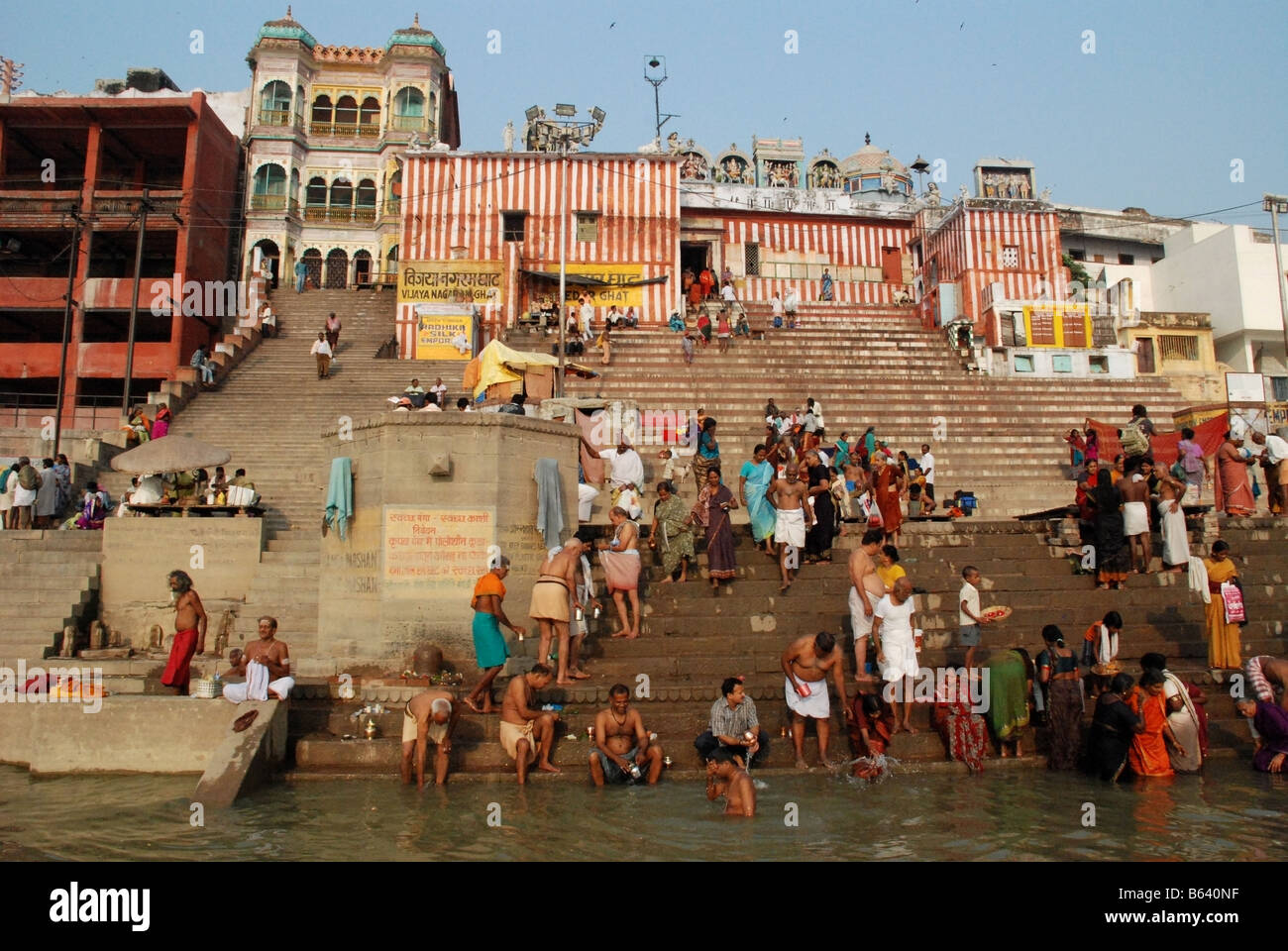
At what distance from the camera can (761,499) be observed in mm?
12164

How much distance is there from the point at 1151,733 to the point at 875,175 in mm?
31587

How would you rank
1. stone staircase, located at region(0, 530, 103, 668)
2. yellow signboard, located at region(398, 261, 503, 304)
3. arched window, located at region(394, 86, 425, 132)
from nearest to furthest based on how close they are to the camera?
stone staircase, located at region(0, 530, 103, 668) → yellow signboard, located at region(398, 261, 503, 304) → arched window, located at region(394, 86, 425, 132)

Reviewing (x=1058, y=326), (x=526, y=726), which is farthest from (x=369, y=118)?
(x=526, y=726)

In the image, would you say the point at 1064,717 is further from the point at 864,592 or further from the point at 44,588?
the point at 44,588

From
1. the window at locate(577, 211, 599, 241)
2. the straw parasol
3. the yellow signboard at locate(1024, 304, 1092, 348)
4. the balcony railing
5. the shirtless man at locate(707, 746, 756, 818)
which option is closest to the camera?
the shirtless man at locate(707, 746, 756, 818)

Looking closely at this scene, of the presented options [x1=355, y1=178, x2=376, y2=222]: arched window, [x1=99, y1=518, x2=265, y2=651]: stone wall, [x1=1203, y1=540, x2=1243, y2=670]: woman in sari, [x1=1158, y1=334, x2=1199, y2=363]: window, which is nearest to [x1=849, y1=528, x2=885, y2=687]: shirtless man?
[x1=1203, y1=540, x2=1243, y2=670]: woman in sari

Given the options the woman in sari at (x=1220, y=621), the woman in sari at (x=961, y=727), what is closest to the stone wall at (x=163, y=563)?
the woman in sari at (x=961, y=727)

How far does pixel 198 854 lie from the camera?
6504 mm

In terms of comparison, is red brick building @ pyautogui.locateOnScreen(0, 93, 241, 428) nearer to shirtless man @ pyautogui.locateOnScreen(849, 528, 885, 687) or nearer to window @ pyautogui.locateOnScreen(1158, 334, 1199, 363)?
shirtless man @ pyautogui.locateOnScreen(849, 528, 885, 687)

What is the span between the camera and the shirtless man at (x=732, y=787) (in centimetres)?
738

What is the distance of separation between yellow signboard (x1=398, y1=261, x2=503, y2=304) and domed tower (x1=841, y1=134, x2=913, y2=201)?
1447 centimetres

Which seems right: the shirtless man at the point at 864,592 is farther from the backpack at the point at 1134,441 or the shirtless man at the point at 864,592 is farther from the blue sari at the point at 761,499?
the backpack at the point at 1134,441

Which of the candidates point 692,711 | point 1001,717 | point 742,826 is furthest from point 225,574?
point 1001,717

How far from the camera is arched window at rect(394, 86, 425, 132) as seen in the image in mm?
35688
